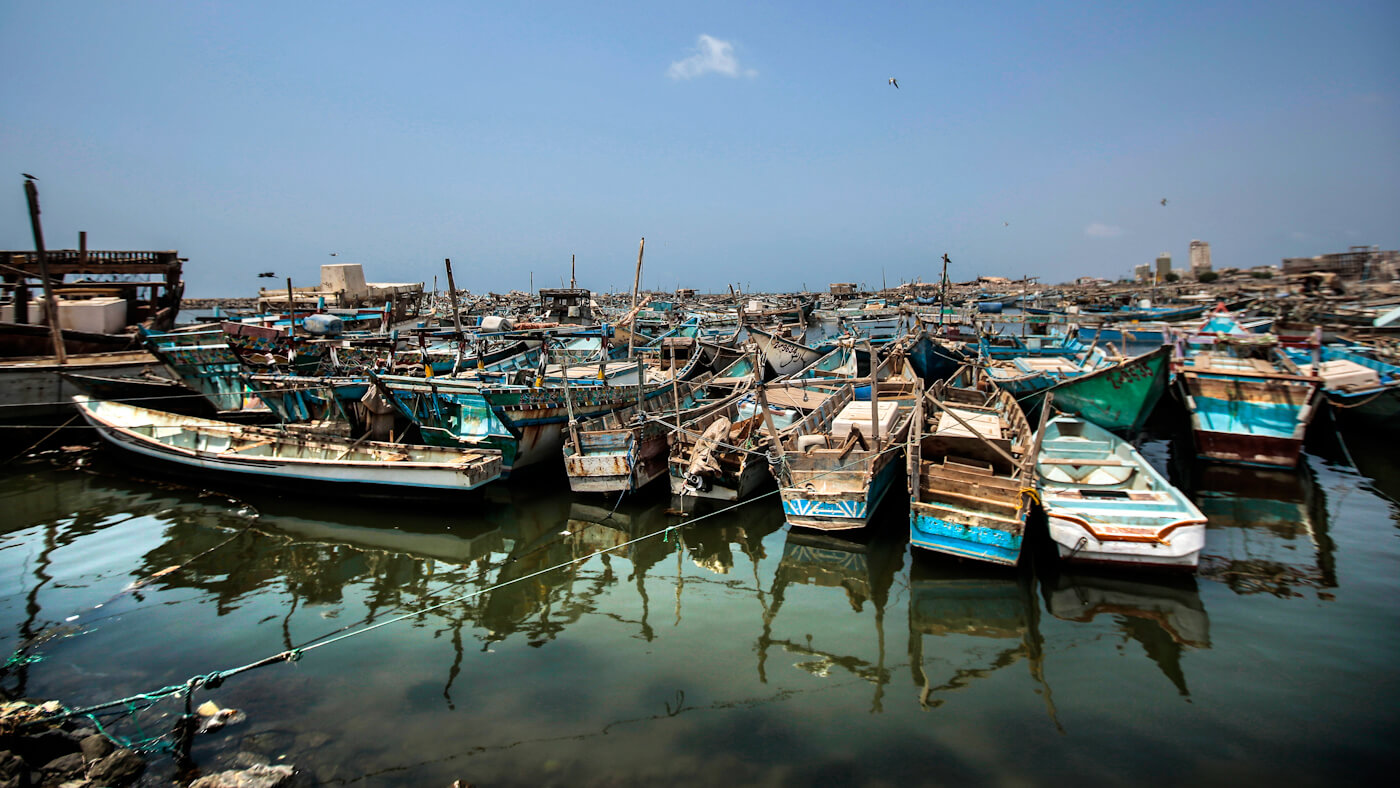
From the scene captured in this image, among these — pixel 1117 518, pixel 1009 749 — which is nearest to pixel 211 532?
pixel 1009 749

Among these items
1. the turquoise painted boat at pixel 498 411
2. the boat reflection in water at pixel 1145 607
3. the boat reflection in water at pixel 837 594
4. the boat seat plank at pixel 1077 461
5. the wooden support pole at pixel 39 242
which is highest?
the wooden support pole at pixel 39 242

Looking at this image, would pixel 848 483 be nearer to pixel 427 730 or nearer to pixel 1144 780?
pixel 1144 780

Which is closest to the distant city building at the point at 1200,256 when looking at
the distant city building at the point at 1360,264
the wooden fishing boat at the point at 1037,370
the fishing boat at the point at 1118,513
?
the distant city building at the point at 1360,264

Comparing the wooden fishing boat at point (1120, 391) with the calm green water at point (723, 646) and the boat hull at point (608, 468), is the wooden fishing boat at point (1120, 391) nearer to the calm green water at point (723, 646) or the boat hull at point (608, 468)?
the calm green water at point (723, 646)

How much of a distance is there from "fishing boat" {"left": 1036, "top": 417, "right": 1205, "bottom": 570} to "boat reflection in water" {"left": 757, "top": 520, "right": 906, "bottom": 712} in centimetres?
253

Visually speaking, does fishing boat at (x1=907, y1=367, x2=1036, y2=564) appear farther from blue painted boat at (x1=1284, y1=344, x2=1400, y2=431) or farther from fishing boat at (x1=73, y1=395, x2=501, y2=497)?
blue painted boat at (x1=1284, y1=344, x2=1400, y2=431)

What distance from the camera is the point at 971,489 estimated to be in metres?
9.73

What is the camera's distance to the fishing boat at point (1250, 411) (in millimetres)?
12711

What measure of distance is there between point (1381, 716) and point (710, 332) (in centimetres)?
3781

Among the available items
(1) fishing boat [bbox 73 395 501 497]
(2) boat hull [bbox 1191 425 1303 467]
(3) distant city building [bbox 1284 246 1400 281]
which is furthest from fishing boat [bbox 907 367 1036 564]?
(3) distant city building [bbox 1284 246 1400 281]

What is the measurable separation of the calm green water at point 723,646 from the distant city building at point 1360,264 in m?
36.3

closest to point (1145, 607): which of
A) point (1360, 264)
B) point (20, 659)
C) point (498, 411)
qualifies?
point (498, 411)

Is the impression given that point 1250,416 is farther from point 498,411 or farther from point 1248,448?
point 498,411

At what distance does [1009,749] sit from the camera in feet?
19.3
